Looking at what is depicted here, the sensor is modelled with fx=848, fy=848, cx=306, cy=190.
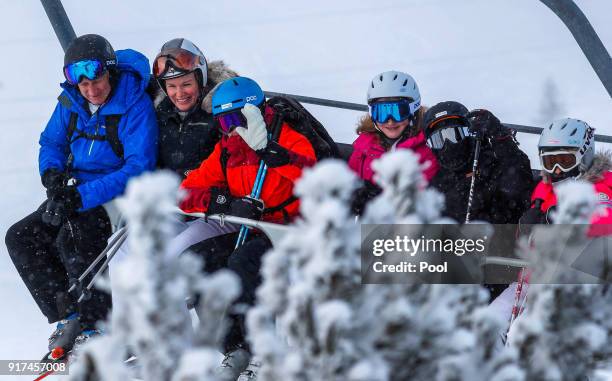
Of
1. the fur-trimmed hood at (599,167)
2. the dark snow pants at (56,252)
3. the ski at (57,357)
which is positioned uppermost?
the fur-trimmed hood at (599,167)

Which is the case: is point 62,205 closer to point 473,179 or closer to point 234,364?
point 234,364

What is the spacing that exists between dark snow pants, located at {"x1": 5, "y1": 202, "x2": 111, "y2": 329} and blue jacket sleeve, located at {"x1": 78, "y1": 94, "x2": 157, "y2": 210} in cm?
17

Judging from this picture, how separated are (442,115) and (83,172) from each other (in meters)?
2.32

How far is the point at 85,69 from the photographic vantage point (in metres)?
5.16

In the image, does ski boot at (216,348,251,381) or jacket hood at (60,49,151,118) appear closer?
ski boot at (216,348,251,381)

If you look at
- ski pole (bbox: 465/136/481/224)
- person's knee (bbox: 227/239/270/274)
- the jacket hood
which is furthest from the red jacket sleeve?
ski pole (bbox: 465/136/481/224)

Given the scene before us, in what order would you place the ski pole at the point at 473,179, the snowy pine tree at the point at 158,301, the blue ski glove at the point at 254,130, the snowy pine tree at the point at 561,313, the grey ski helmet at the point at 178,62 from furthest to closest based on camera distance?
the grey ski helmet at the point at 178,62
the blue ski glove at the point at 254,130
the ski pole at the point at 473,179
the snowy pine tree at the point at 561,313
the snowy pine tree at the point at 158,301

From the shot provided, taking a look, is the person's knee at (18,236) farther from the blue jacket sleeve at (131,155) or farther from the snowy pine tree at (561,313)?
the snowy pine tree at (561,313)

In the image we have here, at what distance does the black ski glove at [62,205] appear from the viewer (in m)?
5.03

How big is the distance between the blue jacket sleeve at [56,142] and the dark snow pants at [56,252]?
1.11ft

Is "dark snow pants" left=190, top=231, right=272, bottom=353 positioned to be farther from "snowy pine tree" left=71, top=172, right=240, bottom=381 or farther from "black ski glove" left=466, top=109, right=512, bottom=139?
"snowy pine tree" left=71, top=172, right=240, bottom=381

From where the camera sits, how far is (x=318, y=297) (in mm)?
1596

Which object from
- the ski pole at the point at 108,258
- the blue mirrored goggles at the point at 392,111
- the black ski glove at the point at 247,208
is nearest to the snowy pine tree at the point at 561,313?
the black ski glove at the point at 247,208

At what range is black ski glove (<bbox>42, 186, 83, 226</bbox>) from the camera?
5.03 meters
